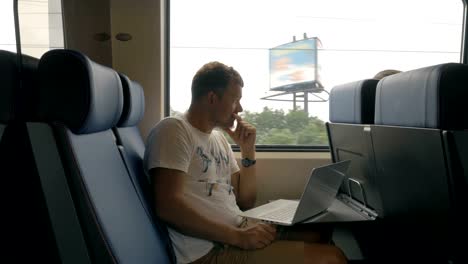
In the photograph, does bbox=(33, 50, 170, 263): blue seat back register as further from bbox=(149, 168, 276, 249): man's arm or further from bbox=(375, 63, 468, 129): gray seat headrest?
bbox=(375, 63, 468, 129): gray seat headrest

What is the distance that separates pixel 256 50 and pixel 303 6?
16.6 inches

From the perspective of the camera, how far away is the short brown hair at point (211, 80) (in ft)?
4.67

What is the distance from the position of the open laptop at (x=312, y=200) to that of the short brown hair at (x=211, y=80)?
0.50m

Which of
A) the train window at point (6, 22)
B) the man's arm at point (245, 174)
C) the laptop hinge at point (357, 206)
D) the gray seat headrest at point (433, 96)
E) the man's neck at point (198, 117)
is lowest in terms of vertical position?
→ the laptop hinge at point (357, 206)

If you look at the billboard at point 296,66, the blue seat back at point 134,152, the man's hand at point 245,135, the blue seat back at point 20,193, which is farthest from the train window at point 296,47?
the blue seat back at point 20,193

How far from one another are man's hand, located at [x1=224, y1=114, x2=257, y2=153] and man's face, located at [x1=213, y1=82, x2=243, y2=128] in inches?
8.9

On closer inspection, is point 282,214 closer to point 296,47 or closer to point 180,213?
point 180,213

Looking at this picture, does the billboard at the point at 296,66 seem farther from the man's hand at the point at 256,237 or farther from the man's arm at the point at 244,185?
the man's hand at the point at 256,237

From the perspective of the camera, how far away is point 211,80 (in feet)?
4.68

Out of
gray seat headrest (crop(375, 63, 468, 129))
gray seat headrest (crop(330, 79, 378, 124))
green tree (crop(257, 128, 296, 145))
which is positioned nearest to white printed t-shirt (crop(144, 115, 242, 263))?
gray seat headrest (crop(330, 79, 378, 124))

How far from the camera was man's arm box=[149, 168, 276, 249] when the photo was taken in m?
1.17

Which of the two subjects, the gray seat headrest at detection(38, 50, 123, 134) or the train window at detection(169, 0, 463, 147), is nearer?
the gray seat headrest at detection(38, 50, 123, 134)

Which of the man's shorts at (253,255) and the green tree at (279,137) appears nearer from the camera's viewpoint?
the man's shorts at (253,255)

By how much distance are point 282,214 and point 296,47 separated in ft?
4.10
